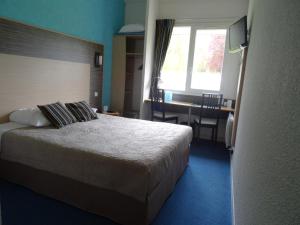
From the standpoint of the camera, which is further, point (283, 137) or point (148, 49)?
point (148, 49)

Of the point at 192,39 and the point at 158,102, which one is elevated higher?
the point at 192,39

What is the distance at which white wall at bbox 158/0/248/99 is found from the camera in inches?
170

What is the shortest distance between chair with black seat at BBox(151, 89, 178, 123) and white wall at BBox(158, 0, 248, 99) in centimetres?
126

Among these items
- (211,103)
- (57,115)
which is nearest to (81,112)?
(57,115)

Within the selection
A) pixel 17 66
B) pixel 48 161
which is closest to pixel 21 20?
pixel 17 66

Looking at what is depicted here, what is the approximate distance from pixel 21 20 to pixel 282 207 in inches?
129

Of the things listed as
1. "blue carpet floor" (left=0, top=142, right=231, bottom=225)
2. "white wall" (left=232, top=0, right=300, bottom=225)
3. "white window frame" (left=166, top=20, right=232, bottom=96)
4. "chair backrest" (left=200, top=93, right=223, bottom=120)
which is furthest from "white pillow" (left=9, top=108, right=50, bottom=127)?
"white window frame" (left=166, top=20, right=232, bottom=96)

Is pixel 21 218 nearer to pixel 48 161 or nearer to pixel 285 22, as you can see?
pixel 48 161

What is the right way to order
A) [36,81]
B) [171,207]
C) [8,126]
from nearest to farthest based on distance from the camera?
1. [171,207]
2. [8,126]
3. [36,81]

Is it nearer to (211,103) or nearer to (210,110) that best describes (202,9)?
(211,103)

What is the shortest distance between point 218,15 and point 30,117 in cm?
397

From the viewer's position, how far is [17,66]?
9.11 ft

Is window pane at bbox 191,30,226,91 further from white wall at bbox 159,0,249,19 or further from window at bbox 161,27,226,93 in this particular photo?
white wall at bbox 159,0,249,19

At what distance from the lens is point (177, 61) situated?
491 centimetres
